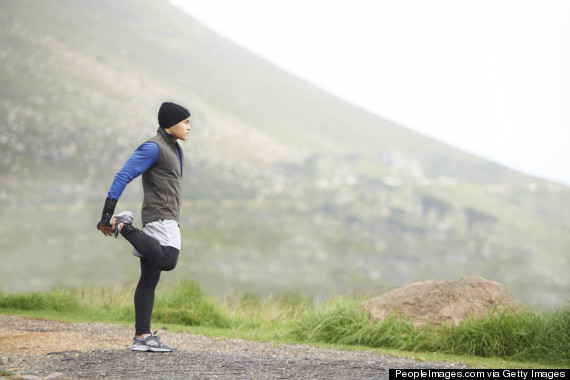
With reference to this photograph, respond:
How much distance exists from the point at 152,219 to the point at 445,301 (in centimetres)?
385

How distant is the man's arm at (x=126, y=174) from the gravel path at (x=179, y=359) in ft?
3.37

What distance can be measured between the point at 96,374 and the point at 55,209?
2123 inches

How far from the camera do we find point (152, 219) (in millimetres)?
4375

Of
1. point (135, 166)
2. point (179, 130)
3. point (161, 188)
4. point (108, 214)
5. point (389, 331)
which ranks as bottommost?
point (389, 331)

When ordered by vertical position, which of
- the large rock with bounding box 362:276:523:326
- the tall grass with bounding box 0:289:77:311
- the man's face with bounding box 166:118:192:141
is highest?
the man's face with bounding box 166:118:192:141

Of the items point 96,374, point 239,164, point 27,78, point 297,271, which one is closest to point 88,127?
point 27,78

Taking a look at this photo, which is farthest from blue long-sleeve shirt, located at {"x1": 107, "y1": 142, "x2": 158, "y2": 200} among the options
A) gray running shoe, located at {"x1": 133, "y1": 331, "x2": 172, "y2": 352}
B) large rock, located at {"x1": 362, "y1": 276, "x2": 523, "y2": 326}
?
large rock, located at {"x1": 362, "y1": 276, "x2": 523, "y2": 326}

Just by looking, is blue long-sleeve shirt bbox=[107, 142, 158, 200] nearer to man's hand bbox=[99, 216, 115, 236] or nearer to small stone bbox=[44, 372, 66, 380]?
man's hand bbox=[99, 216, 115, 236]

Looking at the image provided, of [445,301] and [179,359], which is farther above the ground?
[445,301]

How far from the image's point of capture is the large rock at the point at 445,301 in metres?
6.14

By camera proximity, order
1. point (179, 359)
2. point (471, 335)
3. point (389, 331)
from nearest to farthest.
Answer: point (179, 359)
point (471, 335)
point (389, 331)

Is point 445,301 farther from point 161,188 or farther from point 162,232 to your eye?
point 161,188

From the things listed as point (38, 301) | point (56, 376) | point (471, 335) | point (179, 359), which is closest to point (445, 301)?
point (471, 335)

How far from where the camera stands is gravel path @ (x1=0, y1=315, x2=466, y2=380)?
358 cm
